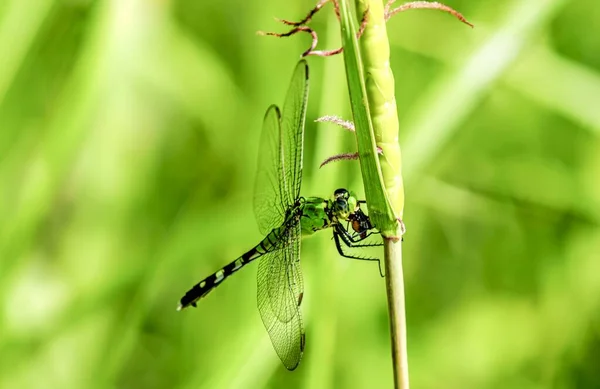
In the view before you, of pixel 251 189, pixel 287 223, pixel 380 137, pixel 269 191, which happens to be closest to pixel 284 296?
pixel 287 223

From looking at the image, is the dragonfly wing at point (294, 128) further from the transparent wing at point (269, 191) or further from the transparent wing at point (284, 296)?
the transparent wing at point (284, 296)

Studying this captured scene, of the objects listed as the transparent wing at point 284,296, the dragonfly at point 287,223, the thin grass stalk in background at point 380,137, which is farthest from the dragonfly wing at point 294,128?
the thin grass stalk in background at point 380,137

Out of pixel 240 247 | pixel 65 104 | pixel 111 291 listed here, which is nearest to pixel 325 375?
pixel 111 291

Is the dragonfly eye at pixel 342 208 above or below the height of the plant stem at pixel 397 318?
above

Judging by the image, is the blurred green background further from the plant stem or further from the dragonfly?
the plant stem

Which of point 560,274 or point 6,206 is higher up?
point 6,206

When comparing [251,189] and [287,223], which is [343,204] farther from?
[251,189]

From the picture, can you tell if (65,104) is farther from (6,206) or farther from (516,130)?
(516,130)
